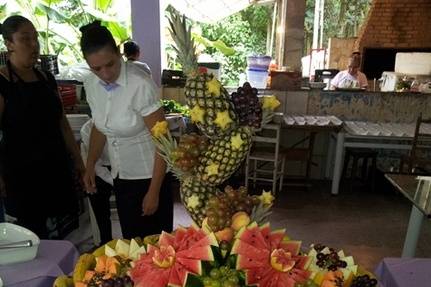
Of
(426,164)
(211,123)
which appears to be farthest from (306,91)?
(211,123)

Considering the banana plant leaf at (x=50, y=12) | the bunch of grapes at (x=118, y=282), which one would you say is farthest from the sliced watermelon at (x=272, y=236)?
the banana plant leaf at (x=50, y=12)

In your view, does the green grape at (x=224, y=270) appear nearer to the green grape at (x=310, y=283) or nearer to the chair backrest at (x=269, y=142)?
the green grape at (x=310, y=283)

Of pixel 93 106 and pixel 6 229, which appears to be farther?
pixel 93 106

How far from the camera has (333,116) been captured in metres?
4.16

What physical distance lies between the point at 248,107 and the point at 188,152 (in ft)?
0.65

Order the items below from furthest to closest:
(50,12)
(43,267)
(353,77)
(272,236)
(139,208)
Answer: (353,77)
(50,12)
(139,208)
(43,267)
(272,236)

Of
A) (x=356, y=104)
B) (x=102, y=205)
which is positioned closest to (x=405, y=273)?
(x=102, y=205)

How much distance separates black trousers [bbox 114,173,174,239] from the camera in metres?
1.65

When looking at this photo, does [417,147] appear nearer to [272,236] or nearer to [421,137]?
[421,137]

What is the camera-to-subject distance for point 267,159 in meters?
3.68

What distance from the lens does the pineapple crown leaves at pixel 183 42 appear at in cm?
95

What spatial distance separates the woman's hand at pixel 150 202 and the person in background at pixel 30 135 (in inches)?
26.8

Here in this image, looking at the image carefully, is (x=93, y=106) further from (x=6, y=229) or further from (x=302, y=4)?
(x=302, y=4)

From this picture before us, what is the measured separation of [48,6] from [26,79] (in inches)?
104
